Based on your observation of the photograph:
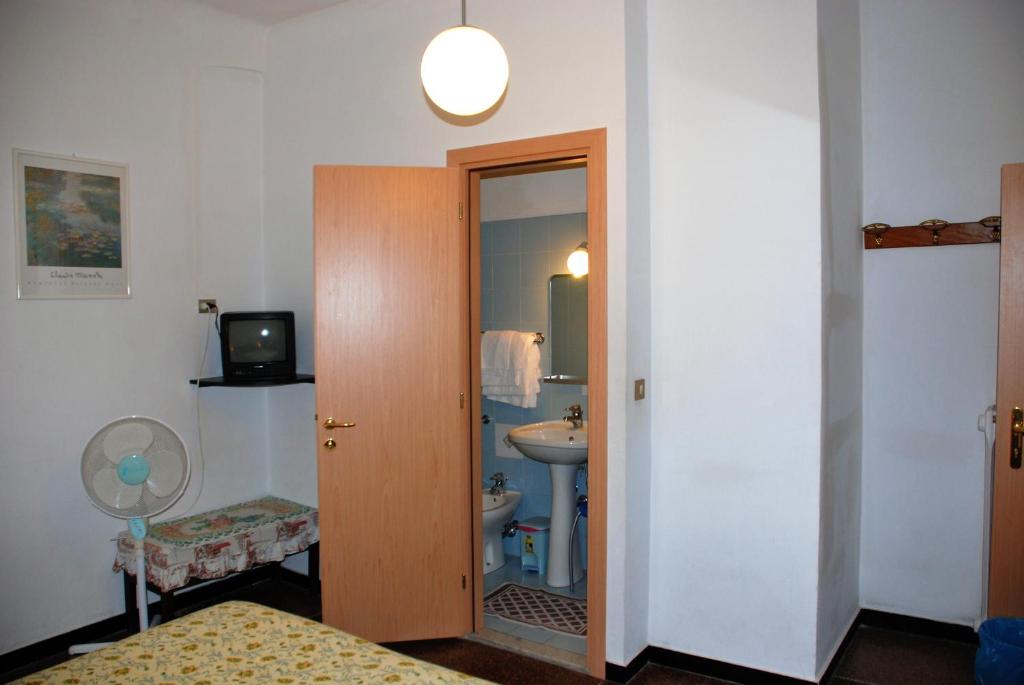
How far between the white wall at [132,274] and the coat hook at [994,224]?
3379 millimetres

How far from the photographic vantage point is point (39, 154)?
283 centimetres

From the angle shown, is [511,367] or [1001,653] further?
[511,367]

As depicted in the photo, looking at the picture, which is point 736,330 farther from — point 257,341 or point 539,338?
point 257,341

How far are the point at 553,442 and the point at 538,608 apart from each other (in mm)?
796

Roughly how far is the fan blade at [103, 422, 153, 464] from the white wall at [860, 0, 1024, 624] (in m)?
3.02

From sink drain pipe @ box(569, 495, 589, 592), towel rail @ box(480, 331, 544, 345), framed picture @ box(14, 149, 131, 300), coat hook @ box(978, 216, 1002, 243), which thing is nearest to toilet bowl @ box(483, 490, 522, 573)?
sink drain pipe @ box(569, 495, 589, 592)

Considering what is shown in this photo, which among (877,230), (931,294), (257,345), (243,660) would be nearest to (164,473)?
(257,345)

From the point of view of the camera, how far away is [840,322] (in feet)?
8.98

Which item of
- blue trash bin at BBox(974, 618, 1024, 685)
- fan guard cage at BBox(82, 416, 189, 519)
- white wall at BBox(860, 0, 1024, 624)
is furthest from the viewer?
white wall at BBox(860, 0, 1024, 624)

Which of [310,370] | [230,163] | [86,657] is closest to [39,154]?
[230,163]

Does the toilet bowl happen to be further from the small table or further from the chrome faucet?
the small table

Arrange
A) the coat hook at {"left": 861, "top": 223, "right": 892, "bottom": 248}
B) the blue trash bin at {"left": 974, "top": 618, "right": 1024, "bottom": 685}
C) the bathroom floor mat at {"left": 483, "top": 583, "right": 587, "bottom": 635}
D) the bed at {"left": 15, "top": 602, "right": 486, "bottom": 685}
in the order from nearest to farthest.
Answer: the bed at {"left": 15, "top": 602, "right": 486, "bottom": 685}, the blue trash bin at {"left": 974, "top": 618, "right": 1024, "bottom": 685}, the coat hook at {"left": 861, "top": 223, "right": 892, "bottom": 248}, the bathroom floor mat at {"left": 483, "top": 583, "right": 587, "bottom": 635}

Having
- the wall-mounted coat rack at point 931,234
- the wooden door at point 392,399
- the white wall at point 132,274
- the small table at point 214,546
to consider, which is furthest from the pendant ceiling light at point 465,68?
the small table at point 214,546

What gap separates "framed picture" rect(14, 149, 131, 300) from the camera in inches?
110
